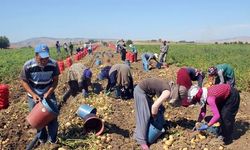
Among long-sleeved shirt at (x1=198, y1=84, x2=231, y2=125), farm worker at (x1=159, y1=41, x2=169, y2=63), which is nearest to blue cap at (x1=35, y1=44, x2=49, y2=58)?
long-sleeved shirt at (x1=198, y1=84, x2=231, y2=125)

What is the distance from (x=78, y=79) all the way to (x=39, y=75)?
4414 mm

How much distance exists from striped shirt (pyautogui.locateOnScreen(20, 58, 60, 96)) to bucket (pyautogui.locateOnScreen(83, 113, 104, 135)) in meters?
1.18

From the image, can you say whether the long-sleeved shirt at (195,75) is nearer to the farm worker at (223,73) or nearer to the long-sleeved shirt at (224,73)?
the farm worker at (223,73)

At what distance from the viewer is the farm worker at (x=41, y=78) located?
21.2ft

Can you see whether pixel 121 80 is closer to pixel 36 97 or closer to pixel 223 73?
pixel 223 73

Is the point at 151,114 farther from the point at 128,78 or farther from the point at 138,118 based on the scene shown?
the point at 128,78

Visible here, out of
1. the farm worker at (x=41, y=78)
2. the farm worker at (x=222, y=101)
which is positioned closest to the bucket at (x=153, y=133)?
the farm worker at (x=222, y=101)

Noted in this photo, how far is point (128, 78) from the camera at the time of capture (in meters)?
10.7

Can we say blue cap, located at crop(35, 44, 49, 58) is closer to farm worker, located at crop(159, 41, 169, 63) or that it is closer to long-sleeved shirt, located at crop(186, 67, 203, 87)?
long-sleeved shirt, located at crop(186, 67, 203, 87)

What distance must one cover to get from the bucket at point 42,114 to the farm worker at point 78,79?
4.32m

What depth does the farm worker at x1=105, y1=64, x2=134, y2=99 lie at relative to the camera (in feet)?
34.8

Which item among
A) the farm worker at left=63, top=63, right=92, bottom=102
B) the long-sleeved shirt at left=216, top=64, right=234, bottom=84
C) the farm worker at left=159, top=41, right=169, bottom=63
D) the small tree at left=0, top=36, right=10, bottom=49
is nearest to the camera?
the long-sleeved shirt at left=216, top=64, right=234, bottom=84

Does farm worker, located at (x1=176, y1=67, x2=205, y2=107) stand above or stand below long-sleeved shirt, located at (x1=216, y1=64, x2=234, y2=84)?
below

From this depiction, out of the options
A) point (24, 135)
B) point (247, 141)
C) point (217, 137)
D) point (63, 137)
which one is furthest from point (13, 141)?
point (247, 141)
